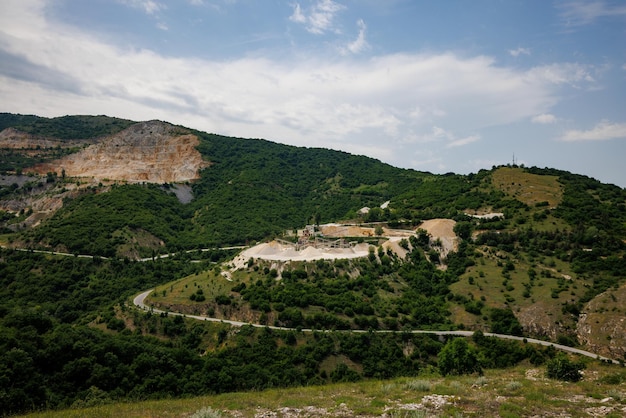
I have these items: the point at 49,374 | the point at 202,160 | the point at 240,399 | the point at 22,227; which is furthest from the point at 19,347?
the point at 202,160

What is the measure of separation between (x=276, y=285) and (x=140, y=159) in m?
98.8

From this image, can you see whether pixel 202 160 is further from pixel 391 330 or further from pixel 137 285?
pixel 391 330

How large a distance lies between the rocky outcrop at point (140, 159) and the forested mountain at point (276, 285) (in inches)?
431

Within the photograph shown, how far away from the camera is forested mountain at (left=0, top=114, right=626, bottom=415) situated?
26719 millimetres

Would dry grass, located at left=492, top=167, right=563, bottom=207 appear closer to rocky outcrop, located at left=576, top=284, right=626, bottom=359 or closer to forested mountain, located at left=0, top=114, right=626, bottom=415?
forested mountain, located at left=0, top=114, right=626, bottom=415

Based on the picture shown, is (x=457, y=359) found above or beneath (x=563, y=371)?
beneath

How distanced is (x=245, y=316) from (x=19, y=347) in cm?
2593

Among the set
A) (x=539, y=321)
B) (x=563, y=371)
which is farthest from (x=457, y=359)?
(x=539, y=321)

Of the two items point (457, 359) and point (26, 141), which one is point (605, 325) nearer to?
point (457, 359)

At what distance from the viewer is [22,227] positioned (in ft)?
305

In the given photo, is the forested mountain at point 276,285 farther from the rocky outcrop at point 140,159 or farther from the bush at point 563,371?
the rocky outcrop at point 140,159

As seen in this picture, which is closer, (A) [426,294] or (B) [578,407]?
(B) [578,407]

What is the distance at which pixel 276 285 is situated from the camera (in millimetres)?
52125

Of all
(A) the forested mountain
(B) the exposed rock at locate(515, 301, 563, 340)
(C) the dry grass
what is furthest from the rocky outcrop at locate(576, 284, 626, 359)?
(C) the dry grass
